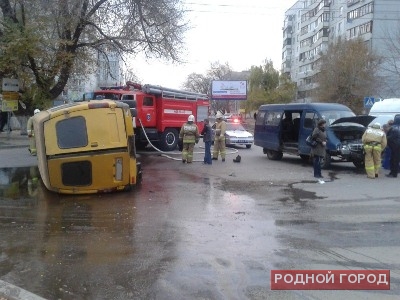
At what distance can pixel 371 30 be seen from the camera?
5434cm

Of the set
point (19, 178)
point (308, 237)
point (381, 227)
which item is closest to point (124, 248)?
point (308, 237)

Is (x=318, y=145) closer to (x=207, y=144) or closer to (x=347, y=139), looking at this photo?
(x=347, y=139)

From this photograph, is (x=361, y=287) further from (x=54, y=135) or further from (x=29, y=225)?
(x=54, y=135)

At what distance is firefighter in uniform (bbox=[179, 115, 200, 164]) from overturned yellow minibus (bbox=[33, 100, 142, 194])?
5767mm

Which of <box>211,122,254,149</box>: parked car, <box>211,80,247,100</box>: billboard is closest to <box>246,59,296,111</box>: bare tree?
<box>211,80,247,100</box>: billboard

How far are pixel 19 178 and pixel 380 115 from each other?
12680 millimetres

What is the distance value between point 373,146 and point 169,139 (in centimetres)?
1017

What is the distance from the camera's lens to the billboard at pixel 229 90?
55.7 meters

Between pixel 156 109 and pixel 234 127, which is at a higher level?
pixel 156 109

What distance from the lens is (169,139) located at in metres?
21.5

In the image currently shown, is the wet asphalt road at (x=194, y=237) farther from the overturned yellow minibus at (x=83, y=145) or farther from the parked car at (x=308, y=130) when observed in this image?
the parked car at (x=308, y=130)

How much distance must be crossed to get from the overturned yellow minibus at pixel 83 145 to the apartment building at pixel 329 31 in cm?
3803

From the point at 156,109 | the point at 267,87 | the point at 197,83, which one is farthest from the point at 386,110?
the point at 197,83

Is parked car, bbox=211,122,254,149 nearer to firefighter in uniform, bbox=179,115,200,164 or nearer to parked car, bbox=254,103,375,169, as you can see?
parked car, bbox=254,103,375,169
